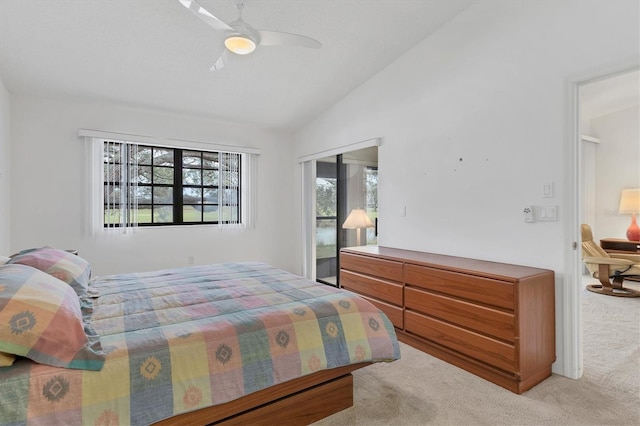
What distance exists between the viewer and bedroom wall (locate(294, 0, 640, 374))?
2.43 metres

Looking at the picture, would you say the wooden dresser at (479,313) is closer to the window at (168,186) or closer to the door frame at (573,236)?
the door frame at (573,236)

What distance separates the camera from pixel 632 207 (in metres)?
5.22

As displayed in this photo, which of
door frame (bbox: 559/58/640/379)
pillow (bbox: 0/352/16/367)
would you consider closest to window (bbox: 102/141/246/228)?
pillow (bbox: 0/352/16/367)

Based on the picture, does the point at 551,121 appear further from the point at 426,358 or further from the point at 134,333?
the point at 134,333

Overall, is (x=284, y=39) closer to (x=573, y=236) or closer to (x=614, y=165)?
(x=573, y=236)

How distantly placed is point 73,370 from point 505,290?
233cm

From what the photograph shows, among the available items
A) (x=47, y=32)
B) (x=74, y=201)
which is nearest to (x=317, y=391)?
(x=47, y=32)

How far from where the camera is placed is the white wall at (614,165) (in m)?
5.44

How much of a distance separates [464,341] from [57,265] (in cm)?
275

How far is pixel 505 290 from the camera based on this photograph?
7.38 ft

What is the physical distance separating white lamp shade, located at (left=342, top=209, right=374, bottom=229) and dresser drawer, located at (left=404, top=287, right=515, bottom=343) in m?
1.76

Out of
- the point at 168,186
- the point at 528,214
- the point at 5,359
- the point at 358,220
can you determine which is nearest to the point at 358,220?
the point at 358,220

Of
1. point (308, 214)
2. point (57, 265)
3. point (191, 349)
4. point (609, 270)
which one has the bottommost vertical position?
A: point (609, 270)

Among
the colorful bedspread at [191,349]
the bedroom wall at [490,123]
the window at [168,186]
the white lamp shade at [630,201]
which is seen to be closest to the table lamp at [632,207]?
the white lamp shade at [630,201]
